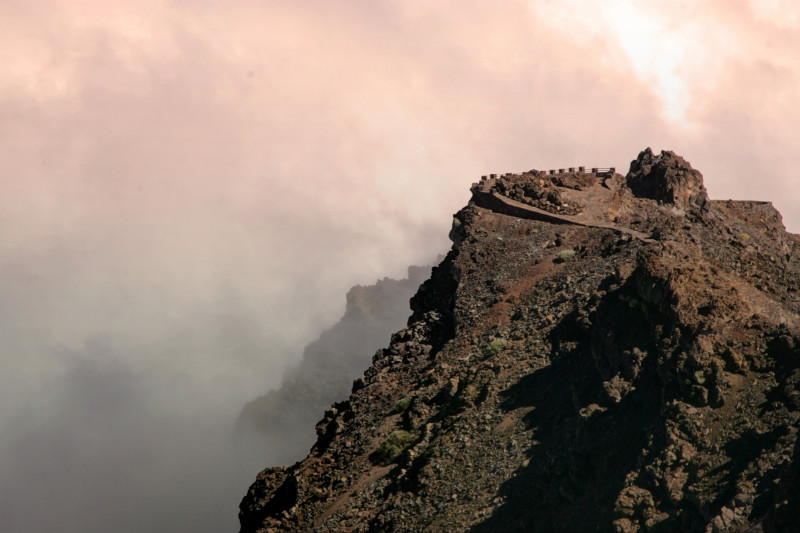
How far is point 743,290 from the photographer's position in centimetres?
Answer: 4219

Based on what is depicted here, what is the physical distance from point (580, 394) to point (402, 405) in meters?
13.5

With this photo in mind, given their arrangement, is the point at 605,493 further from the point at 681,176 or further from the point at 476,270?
the point at 681,176

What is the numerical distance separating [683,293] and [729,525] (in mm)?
11016

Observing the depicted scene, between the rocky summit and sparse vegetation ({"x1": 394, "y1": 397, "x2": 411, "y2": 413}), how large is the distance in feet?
1.87

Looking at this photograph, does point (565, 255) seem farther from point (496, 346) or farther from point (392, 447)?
point (392, 447)

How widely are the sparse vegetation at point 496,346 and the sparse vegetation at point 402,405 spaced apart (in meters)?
4.95

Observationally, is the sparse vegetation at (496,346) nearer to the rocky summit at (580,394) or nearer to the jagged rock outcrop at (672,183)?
the rocky summit at (580,394)

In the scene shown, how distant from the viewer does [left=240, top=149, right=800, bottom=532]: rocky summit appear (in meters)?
32.6

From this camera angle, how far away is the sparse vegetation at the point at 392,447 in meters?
48.8

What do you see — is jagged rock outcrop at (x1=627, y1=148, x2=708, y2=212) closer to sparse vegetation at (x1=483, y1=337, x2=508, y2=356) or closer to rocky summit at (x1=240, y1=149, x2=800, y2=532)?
rocky summit at (x1=240, y1=149, x2=800, y2=532)

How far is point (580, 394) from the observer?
136ft

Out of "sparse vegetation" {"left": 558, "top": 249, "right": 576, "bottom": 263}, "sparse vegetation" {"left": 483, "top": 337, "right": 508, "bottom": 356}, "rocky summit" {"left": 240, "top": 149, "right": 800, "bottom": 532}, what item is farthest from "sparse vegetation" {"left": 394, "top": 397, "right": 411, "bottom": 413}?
"sparse vegetation" {"left": 558, "top": 249, "right": 576, "bottom": 263}

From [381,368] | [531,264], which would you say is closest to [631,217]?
[531,264]

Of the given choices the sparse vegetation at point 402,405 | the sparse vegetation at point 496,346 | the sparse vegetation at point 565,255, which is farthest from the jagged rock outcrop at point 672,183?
the sparse vegetation at point 402,405
